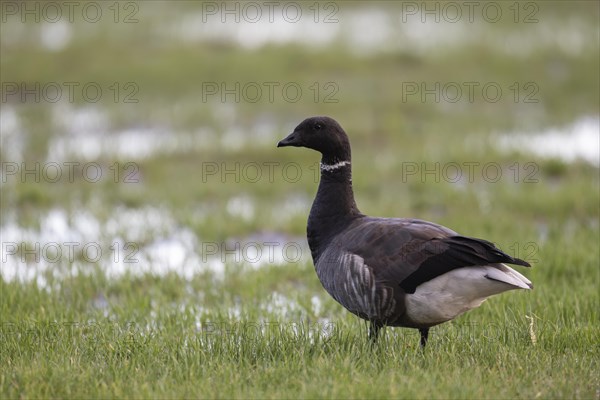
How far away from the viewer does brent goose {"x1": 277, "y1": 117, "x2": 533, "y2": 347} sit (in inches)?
208

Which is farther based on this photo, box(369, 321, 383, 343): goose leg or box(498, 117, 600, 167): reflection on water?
box(498, 117, 600, 167): reflection on water

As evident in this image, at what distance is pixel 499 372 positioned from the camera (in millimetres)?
4918

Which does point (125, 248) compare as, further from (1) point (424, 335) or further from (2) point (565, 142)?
(2) point (565, 142)

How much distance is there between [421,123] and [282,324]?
10.4 metres

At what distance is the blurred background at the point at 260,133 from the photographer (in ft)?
30.4

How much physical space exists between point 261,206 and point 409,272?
244 inches

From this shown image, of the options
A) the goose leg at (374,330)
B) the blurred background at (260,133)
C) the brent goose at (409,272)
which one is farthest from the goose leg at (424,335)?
the blurred background at (260,133)

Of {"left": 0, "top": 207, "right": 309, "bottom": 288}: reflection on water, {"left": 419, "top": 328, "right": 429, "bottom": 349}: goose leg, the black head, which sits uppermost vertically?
the black head

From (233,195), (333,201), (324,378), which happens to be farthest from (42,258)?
(324,378)

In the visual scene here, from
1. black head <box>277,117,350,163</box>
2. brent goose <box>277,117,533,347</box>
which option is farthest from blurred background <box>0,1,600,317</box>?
black head <box>277,117,350,163</box>

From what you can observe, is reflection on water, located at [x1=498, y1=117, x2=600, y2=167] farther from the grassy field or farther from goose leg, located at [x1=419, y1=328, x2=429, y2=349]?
goose leg, located at [x1=419, y1=328, x2=429, y2=349]

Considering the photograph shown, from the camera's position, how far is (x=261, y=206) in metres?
11.5

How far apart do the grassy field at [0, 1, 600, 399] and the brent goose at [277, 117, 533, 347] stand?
282 millimetres

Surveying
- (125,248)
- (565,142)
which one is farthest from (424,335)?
(565,142)
